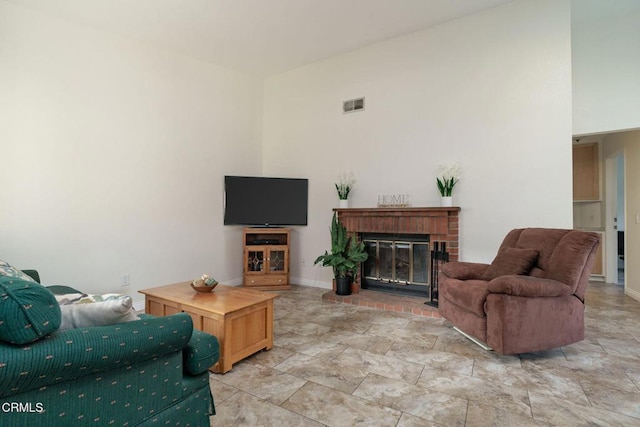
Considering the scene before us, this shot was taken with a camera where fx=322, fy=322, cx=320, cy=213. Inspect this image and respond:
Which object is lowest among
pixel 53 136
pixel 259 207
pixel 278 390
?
pixel 278 390

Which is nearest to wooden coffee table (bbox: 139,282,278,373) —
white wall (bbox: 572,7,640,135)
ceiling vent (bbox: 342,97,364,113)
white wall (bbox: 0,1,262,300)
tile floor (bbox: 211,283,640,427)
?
tile floor (bbox: 211,283,640,427)

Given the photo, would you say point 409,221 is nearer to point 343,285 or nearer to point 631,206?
point 343,285

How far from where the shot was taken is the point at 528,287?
2.25 meters

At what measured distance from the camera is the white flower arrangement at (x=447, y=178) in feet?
11.9

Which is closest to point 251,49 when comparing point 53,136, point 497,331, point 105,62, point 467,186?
point 105,62

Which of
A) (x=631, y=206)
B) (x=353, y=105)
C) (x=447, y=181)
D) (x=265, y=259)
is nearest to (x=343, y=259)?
(x=265, y=259)

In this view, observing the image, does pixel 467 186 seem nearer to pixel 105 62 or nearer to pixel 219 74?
pixel 219 74

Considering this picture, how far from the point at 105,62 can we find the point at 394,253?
398 cm

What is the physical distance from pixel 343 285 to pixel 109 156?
305 cm

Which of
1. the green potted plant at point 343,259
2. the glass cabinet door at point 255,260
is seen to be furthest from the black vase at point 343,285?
the glass cabinet door at point 255,260

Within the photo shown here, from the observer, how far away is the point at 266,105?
5.32 metres

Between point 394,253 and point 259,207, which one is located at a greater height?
point 259,207

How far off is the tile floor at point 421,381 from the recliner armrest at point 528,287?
0.51 metres

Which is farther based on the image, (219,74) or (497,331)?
(219,74)
